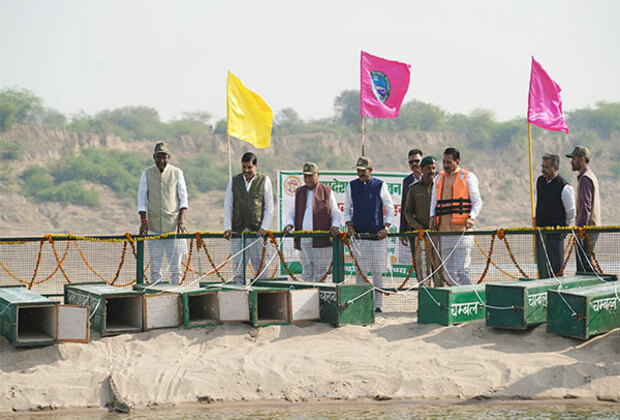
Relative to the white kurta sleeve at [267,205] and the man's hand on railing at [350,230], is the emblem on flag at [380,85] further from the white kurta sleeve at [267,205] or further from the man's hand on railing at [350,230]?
the man's hand on railing at [350,230]

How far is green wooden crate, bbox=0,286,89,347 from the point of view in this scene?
8.91 meters

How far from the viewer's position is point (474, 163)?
49500 millimetres

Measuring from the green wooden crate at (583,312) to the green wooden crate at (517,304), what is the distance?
270 mm

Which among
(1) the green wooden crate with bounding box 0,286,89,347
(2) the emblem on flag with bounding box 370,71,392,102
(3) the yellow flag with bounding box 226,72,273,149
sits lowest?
(1) the green wooden crate with bounding box 0,286,89,347

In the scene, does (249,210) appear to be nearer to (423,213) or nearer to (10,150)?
(423,213)

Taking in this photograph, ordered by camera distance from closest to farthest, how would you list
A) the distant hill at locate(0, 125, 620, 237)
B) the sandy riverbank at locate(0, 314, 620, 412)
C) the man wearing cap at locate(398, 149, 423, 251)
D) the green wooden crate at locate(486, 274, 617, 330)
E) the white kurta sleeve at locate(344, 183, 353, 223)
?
1. the sandy riverbank at locate(0, 314, 620, 412)
2. the green wooden crate at locate(486, 274, 617, 330)
3. the white kurta sleeve at locate(344, 183, 353, 223)
4. the man wearing cap at locate(398, 149, 423, 251)
5. the distant hill at locate(0, 125, 620, 237)

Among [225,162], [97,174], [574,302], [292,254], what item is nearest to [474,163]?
[225,162]

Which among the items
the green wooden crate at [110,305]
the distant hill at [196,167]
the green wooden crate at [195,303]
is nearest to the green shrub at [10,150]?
the distant hill at [196,167]

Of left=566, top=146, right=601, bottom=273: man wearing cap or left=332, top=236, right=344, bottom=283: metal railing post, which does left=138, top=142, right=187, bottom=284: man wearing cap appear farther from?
left=566, top=146, right=601, bottom=273: man wearing cap

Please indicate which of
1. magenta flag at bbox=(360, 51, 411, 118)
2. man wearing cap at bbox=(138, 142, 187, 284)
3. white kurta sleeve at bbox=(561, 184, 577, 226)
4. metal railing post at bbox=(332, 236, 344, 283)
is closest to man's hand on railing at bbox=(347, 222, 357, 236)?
metal railing post at bbox=(332, 236, 344, 283)

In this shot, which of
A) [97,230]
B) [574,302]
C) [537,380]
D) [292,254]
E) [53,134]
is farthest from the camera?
[53,134]

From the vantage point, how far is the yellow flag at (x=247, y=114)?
1367 cm

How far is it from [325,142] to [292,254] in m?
36.9

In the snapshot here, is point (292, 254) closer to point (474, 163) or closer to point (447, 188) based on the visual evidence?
point (447, 188)
